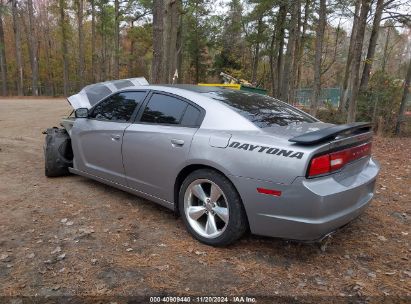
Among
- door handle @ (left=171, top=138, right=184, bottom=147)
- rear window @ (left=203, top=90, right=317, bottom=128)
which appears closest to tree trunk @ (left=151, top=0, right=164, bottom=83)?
rear window @ (left=203, top=90, right=317, bottom=128)

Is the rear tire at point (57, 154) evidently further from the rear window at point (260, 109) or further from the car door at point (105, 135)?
the rear window at point (260, 109)

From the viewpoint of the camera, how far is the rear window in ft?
11.6

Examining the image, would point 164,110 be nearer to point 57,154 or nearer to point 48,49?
point 57,154

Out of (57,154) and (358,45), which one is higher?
(358,45)

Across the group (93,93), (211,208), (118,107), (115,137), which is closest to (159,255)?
(211,208)

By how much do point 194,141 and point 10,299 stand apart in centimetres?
199

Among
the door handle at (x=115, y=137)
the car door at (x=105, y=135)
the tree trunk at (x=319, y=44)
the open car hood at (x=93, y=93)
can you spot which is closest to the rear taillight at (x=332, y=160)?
the car door at (x=105, y=135)

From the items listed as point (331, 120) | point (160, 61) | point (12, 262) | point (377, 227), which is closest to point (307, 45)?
point (331, 120)

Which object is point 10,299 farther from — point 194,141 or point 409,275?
point 409,275

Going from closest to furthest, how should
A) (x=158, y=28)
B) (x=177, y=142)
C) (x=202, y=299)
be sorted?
(x=202, y=299)
(x=177, y=142)
(x=158, y=28)

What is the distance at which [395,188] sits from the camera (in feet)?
17.6

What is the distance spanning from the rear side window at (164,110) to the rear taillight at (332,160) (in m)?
1.57

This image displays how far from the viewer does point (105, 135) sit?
4.54 meters

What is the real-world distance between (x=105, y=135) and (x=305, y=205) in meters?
2.79
